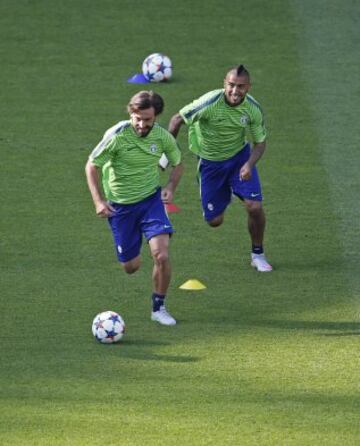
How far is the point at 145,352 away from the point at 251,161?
106 inches

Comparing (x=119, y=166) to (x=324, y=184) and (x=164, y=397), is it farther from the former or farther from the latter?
(x=324, y=184)

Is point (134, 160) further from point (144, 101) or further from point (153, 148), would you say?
point (144, 101)

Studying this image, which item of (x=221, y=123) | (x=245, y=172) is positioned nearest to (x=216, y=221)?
(x=245, y=172)

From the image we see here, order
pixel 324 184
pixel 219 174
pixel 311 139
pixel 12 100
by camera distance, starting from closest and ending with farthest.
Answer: pixel 219 174 < pixel 324 184 < pixel 311 139 < pixel 12 100

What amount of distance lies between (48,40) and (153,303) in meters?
9.59

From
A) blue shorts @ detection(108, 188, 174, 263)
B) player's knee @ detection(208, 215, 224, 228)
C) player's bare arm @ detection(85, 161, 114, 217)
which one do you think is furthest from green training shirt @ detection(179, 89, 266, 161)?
player's bare arm @ detection(85, 161, 114, 217)

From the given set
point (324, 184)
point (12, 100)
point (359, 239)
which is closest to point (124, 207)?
point (359, 239)

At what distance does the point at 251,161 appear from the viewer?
44.5ft

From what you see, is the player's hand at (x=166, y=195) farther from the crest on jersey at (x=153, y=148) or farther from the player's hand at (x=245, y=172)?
the player's hand at (x=245, y=172)

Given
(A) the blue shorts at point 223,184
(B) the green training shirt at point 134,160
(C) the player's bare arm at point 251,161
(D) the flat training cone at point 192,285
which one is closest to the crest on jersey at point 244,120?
(C) the player's bare arm at point 251,161

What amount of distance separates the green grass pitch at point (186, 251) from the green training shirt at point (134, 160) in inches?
44.1

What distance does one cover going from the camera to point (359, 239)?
48.8 feet

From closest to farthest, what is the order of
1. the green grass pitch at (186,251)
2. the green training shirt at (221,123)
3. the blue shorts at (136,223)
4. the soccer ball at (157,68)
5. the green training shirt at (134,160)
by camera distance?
1. the green grass pitch at (186,251)
2. the green training shirt at (134,160)
3. the blue shorts at (136,223)
4. the green training shirt at (221,123)
5. the soccer ball at (157,68)

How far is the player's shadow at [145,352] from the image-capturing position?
37.9 ft
